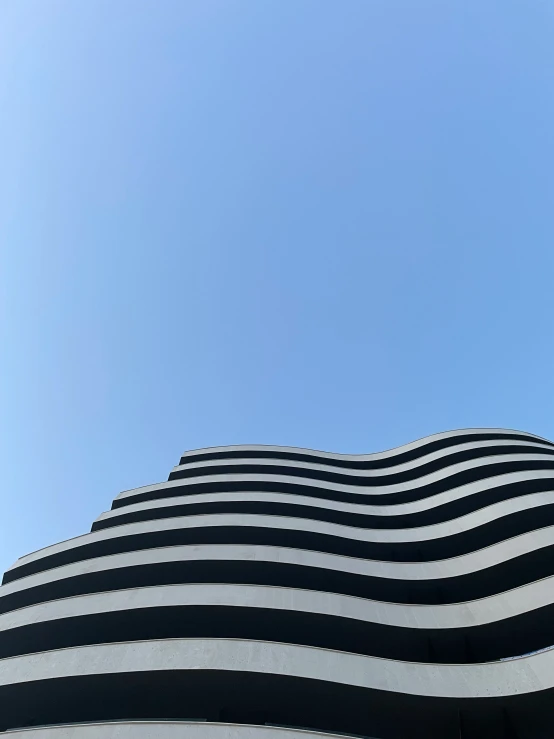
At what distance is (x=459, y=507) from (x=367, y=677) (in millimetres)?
13145

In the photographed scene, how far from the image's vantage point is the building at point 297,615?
557 inches

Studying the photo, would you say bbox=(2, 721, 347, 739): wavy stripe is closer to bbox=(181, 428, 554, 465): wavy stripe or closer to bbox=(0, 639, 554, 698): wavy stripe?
bbox=(0, 639, 554, 698): wavy stripe

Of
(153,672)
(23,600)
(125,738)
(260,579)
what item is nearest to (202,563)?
(260,579)

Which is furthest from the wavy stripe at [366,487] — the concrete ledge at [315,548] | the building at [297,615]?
the concrete ledge at [315,548]

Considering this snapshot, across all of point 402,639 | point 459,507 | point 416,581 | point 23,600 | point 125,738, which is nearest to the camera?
point 125,738

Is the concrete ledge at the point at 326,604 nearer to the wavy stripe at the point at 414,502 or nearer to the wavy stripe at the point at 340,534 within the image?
the wavy stripe at the point at 340,534

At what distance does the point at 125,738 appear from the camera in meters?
12.4

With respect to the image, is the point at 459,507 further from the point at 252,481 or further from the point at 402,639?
the point at 252,481

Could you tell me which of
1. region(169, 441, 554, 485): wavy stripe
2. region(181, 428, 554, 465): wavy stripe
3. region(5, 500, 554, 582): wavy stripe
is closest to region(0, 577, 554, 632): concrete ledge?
region(5, 500, 554, 582): wavy stripe

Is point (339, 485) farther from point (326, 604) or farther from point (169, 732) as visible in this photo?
point (169, 732)

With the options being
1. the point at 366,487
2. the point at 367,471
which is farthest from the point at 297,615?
the point at 367,471

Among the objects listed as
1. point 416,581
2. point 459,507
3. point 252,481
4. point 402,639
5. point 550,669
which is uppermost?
point 252,481

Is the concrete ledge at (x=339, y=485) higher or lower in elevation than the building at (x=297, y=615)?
higher

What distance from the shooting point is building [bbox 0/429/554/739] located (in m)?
14.1
